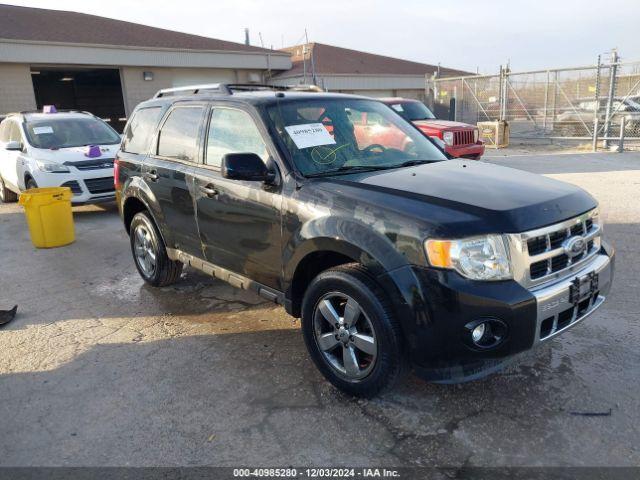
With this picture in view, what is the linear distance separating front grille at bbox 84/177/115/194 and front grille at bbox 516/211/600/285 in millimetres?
7714

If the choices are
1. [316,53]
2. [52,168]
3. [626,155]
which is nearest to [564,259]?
[52,168]

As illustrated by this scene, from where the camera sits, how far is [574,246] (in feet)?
9.84

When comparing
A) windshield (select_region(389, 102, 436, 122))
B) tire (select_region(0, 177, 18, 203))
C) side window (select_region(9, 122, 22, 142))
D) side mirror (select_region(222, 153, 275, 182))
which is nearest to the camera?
side mirror (select_region(222, 153, 275, 182))

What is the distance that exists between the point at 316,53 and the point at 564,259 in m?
28.5

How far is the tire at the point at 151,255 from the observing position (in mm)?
5113

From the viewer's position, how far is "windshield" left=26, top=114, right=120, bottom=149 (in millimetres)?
9297

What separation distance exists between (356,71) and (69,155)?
21.5 metres

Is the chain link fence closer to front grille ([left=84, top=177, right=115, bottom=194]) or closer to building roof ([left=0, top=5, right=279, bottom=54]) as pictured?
building roof ([left=0, top=5, right=279, bottom=54])

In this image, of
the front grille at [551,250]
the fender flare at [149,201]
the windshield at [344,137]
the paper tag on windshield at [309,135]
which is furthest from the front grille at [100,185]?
the front grille at [551,250]

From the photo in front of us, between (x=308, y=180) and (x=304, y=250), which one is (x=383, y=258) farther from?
(x=308, y=180)

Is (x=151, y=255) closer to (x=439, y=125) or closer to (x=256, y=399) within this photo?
(x=256, y=399)

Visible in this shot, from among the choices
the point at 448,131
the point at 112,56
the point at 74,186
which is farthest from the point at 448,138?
the point at 112,56

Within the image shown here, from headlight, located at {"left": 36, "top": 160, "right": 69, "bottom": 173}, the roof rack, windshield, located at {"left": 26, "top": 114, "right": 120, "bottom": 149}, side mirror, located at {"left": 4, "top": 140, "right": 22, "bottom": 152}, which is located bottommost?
headlight, located at {"left": 36, "top": 160, "right": 69, "bottom": 173}

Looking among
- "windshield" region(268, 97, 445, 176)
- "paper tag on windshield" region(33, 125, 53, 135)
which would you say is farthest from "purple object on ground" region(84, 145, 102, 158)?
"windshield" region(268, 97, 445, 176)
